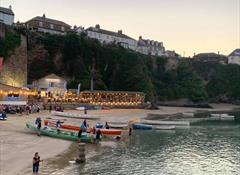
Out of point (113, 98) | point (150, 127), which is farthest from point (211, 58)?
point (150, 127)

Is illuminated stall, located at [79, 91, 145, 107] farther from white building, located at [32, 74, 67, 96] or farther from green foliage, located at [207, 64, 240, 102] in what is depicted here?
green foliage, located at [207, 64, 240, 102]

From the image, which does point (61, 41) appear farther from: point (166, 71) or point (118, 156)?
point (118, 156)

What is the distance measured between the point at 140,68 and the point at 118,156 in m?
73.2

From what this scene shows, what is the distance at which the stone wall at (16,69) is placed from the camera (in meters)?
68.1

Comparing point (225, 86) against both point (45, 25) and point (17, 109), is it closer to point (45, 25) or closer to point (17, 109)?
point (45, 25)

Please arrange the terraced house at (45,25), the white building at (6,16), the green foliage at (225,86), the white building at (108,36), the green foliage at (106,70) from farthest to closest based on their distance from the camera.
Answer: the green foliage at (225,86), the white building at (108,36), the terraced house at (45,25), the green foliage at (106,70), the white building at (6,16)

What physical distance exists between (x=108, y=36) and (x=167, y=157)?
4285 inches

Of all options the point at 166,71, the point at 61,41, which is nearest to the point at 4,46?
the point at 61,41

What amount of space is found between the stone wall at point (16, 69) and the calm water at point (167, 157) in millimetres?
30193

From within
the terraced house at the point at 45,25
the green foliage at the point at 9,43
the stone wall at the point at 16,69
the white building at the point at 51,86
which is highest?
the terraced house at the point at 45,25

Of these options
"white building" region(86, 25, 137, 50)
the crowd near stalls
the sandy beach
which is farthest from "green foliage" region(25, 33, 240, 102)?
the sandy beach

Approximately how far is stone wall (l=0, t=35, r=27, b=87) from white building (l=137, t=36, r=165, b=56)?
88252mm

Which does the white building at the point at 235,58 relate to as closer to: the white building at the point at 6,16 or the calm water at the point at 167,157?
the white building at the point at 6,16

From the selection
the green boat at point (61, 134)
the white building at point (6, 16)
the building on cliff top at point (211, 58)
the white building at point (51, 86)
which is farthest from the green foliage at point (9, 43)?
the building on cliff top at point (211, 58)
